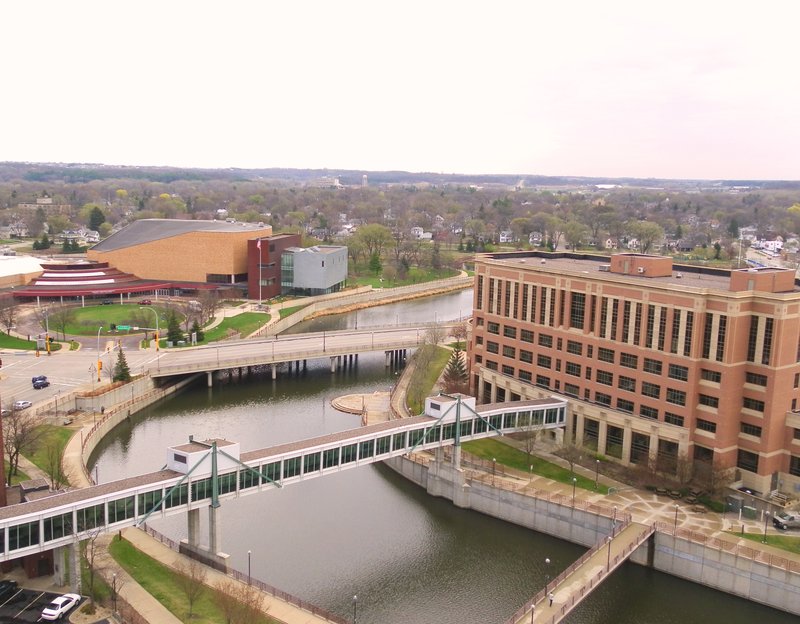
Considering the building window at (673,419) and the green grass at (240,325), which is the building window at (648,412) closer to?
the building window at (673,419)

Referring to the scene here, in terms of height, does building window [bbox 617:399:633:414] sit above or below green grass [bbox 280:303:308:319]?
above

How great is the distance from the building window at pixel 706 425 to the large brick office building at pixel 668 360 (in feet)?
0.22

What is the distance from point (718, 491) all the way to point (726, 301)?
40.5ft

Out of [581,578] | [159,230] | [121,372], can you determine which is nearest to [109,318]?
[159,230]

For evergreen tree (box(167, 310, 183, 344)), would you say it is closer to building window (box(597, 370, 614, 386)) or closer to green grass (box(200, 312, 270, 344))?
green grass (box(200, 312, 270, 344))

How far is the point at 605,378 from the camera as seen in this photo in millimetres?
59844

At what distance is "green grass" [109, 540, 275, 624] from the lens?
36625 millimetres

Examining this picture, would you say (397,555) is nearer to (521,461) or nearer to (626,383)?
(521,461)

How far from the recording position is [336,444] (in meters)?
48.2

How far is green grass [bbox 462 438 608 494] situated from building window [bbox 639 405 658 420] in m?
6.49

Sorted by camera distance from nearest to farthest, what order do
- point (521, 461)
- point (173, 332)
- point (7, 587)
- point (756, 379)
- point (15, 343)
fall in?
1. point (7, 587)
2. point (756, 379)
3. point (521, 461)
4. point (173, 332)
5. point (15, 343)

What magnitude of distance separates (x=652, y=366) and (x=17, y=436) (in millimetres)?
44292

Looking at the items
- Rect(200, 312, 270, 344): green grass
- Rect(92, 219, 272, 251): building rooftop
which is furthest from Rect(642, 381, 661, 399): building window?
Rect(92, 219, 272, 251): building rooftop

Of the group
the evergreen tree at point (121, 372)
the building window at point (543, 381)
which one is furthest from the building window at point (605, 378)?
the evergreen tree at point (121, 372)
